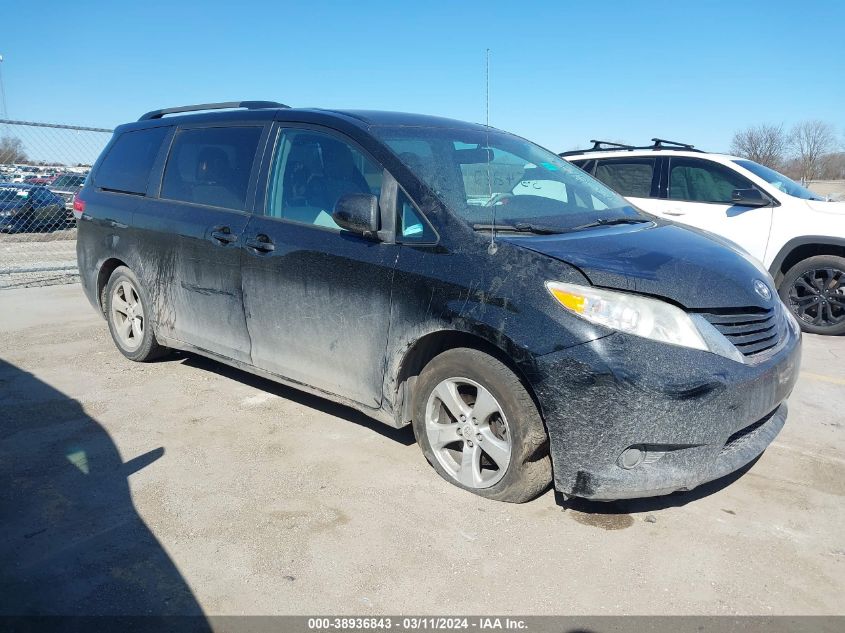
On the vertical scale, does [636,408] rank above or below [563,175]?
below

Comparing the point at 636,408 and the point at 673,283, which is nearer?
the point at 636,408

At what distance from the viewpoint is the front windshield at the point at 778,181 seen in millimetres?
7083

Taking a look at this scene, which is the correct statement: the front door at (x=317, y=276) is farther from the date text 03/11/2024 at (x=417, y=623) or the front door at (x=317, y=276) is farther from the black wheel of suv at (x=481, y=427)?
the date text 03/11/2024 at (x=417, y=623)

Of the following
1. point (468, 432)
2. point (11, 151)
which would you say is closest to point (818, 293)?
point (468, 432)

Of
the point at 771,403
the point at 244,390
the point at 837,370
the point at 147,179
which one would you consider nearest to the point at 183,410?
the point at 244,390

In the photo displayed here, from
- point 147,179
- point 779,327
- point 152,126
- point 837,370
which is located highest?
point 152,126

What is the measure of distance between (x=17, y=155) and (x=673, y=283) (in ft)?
32.4

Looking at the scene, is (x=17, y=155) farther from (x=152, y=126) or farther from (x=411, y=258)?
(x=411, y=258)

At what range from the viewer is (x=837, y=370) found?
5551 millimetres

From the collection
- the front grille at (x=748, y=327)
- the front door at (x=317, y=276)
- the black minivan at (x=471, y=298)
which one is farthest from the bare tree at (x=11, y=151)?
the front grille at (x=748, y=327)

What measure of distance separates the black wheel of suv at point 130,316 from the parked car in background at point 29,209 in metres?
7.03

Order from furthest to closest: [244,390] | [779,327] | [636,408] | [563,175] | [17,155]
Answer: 1. [17,155]
2. [244,390]
3. [563,175]
4. [779,327]
5. [636,408]

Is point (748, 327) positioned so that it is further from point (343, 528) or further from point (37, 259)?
point (37, 259)

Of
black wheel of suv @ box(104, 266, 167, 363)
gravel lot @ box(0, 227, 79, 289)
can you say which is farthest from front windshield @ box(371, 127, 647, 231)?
gravel lot @ box(0, 227, 79, 289)
